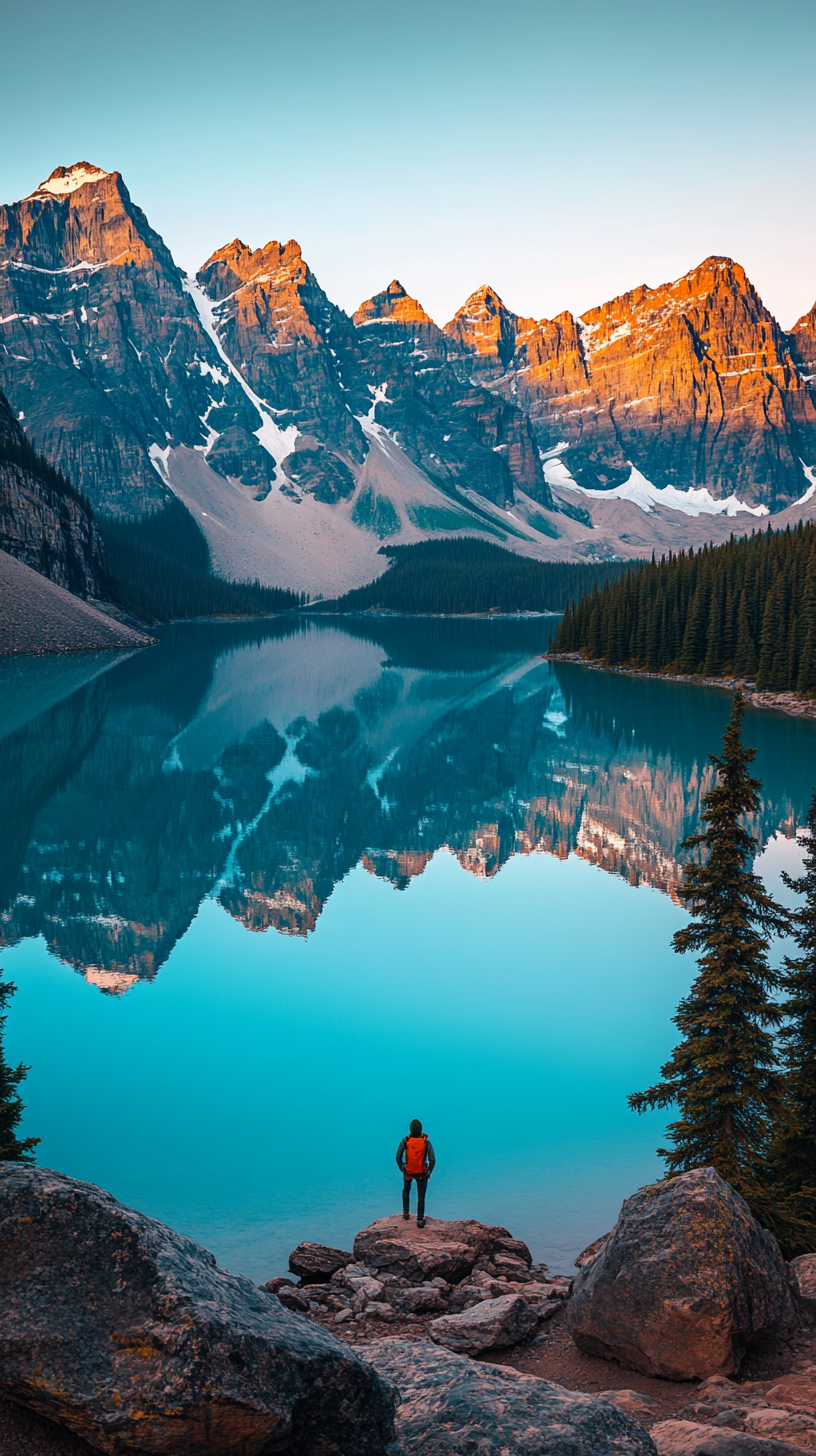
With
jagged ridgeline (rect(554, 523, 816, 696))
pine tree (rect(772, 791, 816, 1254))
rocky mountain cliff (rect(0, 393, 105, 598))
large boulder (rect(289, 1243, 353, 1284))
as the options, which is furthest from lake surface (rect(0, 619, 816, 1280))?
rocky mountain cliff (rect(0, 393, 105, 598))

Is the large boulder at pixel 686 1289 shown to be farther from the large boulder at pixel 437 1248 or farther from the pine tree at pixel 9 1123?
the pine tree at pixel 9 1123

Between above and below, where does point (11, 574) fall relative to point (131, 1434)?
above

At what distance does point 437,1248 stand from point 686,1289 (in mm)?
4734

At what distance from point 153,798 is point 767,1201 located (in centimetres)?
4093

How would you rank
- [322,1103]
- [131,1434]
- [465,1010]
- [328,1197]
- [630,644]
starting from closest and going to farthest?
1. [131,1434]
2. [328,1197]
3. [322,1103]
4. [465,1010]
5. [630,644]

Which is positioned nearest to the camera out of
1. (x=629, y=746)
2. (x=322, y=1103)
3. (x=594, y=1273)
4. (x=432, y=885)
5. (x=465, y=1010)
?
(x=594, y=1273)

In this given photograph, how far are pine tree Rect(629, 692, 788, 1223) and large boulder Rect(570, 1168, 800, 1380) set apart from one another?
3203 millimetres

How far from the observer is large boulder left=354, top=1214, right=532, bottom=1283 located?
12617 millimetres

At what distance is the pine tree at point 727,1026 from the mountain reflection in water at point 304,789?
17.1 metres

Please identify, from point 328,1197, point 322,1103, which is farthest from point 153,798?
point 328,1197

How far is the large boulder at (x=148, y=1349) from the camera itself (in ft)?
17.2

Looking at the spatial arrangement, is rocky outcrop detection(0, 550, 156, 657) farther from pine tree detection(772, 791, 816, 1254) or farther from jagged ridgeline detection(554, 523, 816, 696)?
pine tree detection(772, 791, 816, 1254)

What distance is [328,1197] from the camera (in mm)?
15703

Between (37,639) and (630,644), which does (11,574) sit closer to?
(37,639)
